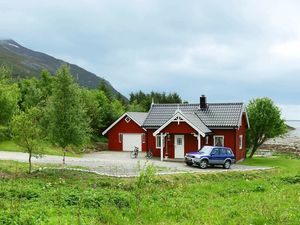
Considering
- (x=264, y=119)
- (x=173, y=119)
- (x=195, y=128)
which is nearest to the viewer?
(x=195, y=128)

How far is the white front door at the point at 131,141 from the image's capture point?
52031mm

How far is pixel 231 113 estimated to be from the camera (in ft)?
130

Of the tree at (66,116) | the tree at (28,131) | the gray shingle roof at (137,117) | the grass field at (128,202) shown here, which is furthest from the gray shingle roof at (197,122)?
the tree at (28,131)

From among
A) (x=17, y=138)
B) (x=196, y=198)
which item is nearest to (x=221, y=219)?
(x=196, y=198)

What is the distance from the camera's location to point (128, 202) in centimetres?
1497

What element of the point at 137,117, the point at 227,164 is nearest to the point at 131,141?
the point at 137,117

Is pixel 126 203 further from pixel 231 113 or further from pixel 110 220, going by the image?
pixel 231 113

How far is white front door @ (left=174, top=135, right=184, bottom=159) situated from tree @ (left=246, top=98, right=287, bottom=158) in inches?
376

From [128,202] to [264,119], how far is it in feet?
102

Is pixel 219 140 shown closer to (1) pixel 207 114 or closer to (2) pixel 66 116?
(1) pixel 207 114

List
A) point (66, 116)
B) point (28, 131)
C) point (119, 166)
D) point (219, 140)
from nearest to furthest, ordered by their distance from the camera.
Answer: point (28, 131) → point (66, 116) → point (119, 166) → point (219, 140)

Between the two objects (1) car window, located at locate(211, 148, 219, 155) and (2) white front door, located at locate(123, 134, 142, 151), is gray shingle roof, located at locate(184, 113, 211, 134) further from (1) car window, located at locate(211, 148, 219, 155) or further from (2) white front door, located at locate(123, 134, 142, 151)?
(2) white front door, located at locate(123, 134, 142, 151)

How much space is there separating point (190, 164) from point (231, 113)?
9.40 meters

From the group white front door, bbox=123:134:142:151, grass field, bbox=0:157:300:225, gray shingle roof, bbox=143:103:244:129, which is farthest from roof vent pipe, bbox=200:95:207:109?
grass field, bbox=0:157:300:225
